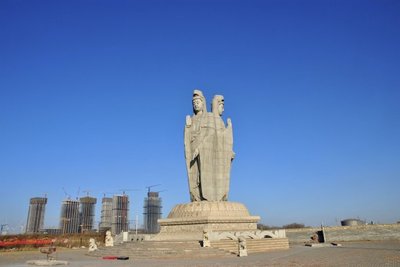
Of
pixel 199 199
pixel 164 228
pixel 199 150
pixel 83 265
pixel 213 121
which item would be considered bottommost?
pixel 83 265

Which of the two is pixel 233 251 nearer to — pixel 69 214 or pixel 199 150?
pixel 199 150

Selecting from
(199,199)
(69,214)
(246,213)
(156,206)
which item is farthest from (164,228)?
(69,214)

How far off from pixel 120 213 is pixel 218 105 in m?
63.7

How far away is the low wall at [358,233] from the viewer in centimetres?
3500

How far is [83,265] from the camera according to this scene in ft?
45.6

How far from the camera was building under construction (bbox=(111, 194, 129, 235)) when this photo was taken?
3184 inches

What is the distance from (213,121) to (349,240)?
21.9 meters

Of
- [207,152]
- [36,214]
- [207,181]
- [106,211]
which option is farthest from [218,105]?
[36,214]

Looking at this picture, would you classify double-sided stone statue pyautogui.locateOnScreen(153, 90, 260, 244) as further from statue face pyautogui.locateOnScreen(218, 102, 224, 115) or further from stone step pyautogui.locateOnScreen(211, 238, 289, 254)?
stone step pyautogui.locateOnScreen(211, 238, 289, 254)

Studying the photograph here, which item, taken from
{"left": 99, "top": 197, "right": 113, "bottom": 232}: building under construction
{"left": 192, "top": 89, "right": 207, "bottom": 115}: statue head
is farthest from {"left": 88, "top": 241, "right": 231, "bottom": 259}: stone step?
{"left": 99, "top": 197, "right": 113, "bottom": 232}: building under construction

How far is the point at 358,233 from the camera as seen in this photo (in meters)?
36.7

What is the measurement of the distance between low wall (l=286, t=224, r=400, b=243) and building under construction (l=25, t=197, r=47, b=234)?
7261 centimetres

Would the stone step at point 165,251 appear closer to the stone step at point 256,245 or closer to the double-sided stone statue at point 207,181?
the stone step at point 256,245

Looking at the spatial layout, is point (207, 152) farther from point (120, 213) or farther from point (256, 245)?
point (120, 213)
